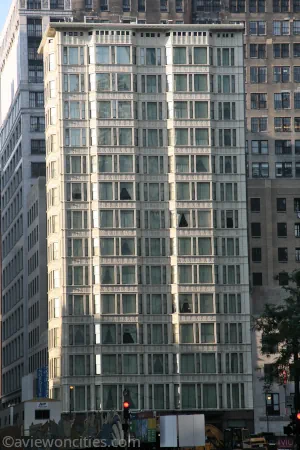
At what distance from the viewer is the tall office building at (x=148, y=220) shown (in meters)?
172

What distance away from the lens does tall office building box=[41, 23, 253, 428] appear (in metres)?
172

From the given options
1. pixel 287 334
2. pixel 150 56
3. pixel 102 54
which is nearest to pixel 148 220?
pixel 150 56

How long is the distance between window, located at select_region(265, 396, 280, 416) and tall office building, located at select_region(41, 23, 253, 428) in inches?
341

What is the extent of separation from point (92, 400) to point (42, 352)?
977 inches

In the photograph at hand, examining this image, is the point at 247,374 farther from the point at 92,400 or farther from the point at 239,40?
the point at 239,40

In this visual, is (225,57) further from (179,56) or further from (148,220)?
(148,220)

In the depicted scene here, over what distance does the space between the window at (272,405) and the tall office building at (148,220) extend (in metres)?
8.67

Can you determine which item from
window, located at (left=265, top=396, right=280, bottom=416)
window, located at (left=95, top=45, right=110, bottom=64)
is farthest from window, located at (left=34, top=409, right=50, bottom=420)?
window, located at (left=95, top=45, right=110, bottom=64)

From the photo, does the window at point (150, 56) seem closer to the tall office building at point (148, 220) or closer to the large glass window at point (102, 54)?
the tall office building at point (148, 220)

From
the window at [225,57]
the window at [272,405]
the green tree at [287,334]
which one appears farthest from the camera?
the window at [272,405]

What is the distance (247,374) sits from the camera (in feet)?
568

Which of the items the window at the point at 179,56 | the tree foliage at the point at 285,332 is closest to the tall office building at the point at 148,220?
the window at the point at 179,56

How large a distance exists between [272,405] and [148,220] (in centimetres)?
3164

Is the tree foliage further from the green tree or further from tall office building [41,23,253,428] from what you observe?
tall office building [41,23,253,428]
